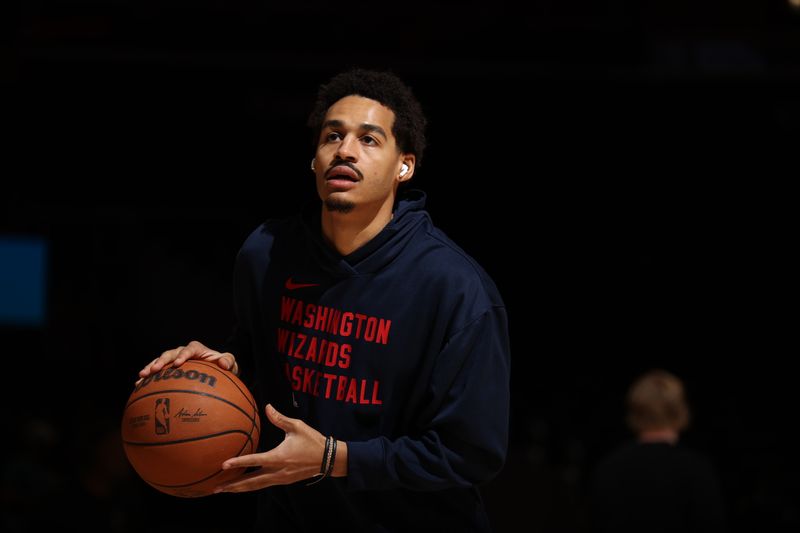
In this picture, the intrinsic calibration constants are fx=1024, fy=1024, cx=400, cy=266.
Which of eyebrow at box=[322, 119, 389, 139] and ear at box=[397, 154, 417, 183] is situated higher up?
eyebrow at box=[322, 119, 389, 139]

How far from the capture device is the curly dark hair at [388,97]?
8.20ft

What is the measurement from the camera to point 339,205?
7.90ft

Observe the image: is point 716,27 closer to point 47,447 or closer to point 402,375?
point 47,447

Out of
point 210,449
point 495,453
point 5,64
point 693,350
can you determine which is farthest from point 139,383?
point 693,350

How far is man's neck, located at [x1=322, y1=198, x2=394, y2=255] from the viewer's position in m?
2.46

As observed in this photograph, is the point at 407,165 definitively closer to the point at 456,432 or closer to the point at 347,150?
the point at 347,150

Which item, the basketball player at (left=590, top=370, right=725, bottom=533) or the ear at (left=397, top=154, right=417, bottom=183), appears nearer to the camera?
the ear at (left=397, top=154, right=417, bottom=183)

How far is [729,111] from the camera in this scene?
25.1 feet

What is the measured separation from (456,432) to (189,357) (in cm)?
64

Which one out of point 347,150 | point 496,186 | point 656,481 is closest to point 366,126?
point 347,150

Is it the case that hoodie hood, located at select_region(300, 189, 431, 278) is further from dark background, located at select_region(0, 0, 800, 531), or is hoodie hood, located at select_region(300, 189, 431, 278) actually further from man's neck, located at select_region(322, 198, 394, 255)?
dark background, located at select_region(0, 0, 800, 531)

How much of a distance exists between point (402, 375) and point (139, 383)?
1.97 feet

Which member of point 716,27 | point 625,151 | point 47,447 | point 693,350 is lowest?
point 47,447

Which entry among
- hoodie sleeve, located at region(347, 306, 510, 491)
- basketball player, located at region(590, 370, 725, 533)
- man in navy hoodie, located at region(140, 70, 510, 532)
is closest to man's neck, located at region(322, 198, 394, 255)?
man in navy hoodie, located at region(140, 70, 510, 532)
